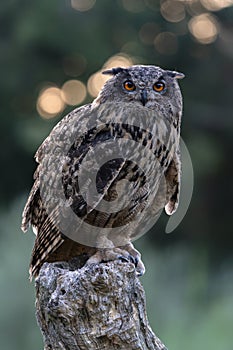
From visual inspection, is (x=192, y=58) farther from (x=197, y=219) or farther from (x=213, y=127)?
(x=197, y=219)

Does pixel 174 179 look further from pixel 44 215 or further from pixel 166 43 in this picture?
pixel 166 43

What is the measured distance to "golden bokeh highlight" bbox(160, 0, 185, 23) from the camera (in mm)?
11297

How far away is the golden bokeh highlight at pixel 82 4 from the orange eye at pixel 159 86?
304 inches

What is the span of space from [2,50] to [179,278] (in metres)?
4.99

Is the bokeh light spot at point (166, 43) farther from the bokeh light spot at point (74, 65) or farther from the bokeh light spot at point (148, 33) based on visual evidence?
the bokeh light spot at point (74, 65)

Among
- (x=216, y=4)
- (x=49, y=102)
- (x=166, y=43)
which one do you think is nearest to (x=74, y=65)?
(x=49, y=102)

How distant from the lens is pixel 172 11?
11.4m

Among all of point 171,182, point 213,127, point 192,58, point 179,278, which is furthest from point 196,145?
point 171,182

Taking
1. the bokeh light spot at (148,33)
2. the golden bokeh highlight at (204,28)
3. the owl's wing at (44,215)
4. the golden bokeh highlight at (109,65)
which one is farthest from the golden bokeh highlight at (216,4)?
the owl's wing at (44,215)

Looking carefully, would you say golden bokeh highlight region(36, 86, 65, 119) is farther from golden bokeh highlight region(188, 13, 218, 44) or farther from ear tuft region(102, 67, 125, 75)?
ear tuft region(102, 67, 125, 75)

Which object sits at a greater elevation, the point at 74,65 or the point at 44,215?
the point at 74,65

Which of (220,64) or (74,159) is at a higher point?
(220,64)

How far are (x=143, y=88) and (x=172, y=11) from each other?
8.12 meters

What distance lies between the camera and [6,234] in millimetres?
7309
